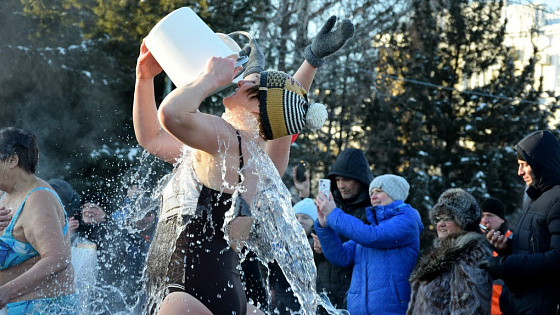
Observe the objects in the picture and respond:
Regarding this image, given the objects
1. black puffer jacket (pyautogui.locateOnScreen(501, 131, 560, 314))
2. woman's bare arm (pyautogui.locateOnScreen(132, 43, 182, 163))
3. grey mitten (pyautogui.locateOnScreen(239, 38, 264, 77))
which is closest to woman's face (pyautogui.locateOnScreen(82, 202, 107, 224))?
woman's bare arm (pyautogui.locateOnScreen(132, 43, 182, 163))

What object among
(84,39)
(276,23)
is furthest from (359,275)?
(276,23)

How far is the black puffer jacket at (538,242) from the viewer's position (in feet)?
15.2

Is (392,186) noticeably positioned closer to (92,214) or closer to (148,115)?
(148,115)

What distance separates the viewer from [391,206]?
5.60 m

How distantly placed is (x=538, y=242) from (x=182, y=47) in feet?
9.19

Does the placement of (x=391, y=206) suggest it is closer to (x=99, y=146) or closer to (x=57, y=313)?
(x=57, y=313)

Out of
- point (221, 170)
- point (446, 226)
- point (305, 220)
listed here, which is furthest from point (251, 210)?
point (305, 220)

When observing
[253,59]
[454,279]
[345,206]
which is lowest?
[454,279]

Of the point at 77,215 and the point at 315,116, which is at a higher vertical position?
the point at 315,116

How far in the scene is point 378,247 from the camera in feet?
17.7

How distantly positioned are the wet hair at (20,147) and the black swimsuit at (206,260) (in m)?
1.56

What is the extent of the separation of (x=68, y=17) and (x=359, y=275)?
21.1 ft

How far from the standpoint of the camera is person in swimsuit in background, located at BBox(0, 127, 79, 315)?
3.96 m

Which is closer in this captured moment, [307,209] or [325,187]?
[325,187]
